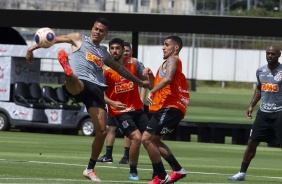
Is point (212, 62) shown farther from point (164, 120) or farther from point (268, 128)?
point (164, 120)

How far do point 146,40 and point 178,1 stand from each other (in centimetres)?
2310

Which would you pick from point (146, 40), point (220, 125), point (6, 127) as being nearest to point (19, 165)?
point (220, 125)

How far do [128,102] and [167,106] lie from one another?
2717mm

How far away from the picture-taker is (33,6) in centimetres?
4850

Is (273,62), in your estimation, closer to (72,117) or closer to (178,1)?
(72,117)

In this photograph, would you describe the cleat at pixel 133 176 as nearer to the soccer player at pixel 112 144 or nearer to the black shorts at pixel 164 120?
the black shorts at pixel 164 120

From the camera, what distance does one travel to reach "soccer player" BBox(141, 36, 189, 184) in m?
13.7

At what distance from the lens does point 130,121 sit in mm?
15133

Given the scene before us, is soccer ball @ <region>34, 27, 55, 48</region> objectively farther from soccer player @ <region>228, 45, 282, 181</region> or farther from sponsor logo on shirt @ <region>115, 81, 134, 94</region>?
soccer player @ <region>228, 45, 282, 181</region>

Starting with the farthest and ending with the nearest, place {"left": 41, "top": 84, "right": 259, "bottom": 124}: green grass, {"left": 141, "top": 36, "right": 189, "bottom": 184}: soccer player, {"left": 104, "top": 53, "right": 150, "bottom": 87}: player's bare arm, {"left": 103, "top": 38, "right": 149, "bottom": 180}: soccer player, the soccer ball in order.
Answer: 1. {"left": 41, "top": 84, "right": 259, "bottom": 124}: green grass
2. {"left": 103, "top": 38, "right": 149, "bottom": 180}: soccer player
3. {"left": 104, "top": 53, "right": 150, "bottom": 87}: player's bare arm
4. {"left": 141, "top": 36, "right": 189, "bottom": 184}: soccer player
5. the soccer ball

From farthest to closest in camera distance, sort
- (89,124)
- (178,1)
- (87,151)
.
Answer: (178,1) → (89,124) → (87,151)

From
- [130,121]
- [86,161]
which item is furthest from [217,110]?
[130,121]

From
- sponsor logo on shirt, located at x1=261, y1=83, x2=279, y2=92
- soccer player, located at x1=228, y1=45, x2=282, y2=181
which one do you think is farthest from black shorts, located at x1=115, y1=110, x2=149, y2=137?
sponsor logo on shirt, located at x1=261, y1=83, x2=279, y2=92

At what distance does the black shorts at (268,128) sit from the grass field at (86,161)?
655 millimetres
